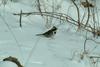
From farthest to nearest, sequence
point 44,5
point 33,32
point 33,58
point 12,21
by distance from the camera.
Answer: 1. point 44,5
2. point 12,21
3. point 33,32
4. point 33,58

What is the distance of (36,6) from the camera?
350cm

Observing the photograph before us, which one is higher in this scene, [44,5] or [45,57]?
[44,5]

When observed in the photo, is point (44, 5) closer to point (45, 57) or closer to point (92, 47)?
point (92, 47)

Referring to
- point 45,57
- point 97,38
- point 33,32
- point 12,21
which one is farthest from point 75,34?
point 45,57

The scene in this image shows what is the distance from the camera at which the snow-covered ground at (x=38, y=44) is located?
2156 millimetres

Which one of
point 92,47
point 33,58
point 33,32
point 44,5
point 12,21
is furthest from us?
point 44,5

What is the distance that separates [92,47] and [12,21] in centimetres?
83

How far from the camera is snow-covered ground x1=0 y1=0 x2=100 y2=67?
2.16m

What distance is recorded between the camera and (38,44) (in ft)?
8.16

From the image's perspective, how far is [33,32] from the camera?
2.82 meters

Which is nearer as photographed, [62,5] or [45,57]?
[45,57]

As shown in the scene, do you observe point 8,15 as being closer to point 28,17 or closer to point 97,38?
point 28,17

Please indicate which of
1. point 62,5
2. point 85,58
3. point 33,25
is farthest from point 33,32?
point 62,5

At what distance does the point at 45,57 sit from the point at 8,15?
1.08 metres
